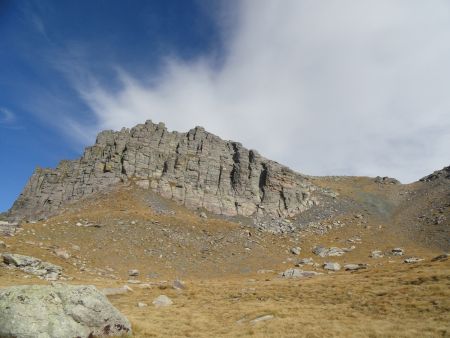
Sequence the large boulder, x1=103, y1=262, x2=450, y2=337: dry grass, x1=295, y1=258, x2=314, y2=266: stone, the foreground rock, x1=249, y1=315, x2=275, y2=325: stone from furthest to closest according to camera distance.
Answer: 1. x1=295, y1=258, x2=314, y2=266: stone
2. the foreground rock
3. x1=249, y1=315, x2=275, y2=325: stone
4. x1=103, y1=262, x2=450, y2=337: dry grass
5. the large boulder

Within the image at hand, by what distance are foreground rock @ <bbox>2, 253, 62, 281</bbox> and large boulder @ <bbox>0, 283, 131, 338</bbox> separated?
27459mm

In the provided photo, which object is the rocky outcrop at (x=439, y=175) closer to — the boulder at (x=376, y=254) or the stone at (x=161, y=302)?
the boulder at (x=376, y=254)

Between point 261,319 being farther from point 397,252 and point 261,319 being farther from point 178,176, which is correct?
point 178,176

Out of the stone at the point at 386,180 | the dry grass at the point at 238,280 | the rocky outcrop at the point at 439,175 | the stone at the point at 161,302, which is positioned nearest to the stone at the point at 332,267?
the dry grass at the point at 238,280

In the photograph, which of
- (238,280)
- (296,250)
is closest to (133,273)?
(238,280)

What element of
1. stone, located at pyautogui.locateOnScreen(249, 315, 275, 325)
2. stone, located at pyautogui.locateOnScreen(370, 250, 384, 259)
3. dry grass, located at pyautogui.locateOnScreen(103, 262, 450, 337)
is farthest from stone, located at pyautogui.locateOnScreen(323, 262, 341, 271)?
stone, located at pyautogui.locateOnScreen(249, 315, 275, 325)

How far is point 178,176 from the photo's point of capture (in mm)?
86938

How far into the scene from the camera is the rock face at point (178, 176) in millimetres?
83000

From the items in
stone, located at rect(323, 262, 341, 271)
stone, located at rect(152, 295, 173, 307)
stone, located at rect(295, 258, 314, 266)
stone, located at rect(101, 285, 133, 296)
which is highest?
stone, located at rect(295, 258, 314, 266)

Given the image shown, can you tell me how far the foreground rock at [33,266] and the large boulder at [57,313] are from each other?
90.1 ft

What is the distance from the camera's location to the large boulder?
13.8 meters

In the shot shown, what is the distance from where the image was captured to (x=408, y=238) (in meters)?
81.5

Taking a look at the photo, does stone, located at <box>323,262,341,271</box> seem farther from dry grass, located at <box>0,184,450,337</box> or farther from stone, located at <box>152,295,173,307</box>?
stone, located at <box>152,295,173,307</box>

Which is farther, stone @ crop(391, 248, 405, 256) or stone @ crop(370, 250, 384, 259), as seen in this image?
stone @ crop(391, 248, 405, 256)
